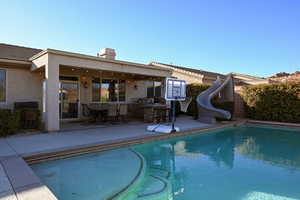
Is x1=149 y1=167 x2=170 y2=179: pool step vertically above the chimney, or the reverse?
the chimney

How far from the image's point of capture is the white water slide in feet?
37.1

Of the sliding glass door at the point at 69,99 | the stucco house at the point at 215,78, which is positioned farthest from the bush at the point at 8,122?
the stucco house at the point at 215,78

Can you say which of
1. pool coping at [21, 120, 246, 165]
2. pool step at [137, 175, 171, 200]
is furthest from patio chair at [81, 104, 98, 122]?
pool step at [137, 175, 171, 200]

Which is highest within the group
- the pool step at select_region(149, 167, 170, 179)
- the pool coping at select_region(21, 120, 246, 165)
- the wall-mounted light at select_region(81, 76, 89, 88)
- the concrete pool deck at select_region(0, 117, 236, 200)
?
the wall-mounted light at select_region(81, 76, 89, 88)

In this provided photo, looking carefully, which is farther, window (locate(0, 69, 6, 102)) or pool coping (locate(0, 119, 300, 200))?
window (locate(0, 69, 6, 102))

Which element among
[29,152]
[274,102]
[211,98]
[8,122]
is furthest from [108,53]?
[274,102]

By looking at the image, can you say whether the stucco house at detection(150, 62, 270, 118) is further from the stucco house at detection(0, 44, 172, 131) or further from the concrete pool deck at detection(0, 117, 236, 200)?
the concrete pool deck at detection(0, 117, 236, 200)

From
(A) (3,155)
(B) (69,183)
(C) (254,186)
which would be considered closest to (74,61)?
(A) (3,155)

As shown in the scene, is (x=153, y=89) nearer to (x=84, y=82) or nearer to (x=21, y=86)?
(x=84, y=82)

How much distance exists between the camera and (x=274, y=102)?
12664mm

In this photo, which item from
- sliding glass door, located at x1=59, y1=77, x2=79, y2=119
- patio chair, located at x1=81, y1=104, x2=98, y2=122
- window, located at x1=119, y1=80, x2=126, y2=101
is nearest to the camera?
patio chair, located at x1=81, y1=104, x2=98, y2=122

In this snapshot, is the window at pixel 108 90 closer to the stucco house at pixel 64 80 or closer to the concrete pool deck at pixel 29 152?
the stucco house at pixel 64 80

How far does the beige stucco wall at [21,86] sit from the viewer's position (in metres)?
8.72

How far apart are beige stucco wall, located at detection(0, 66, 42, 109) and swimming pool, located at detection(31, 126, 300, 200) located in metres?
5.94
